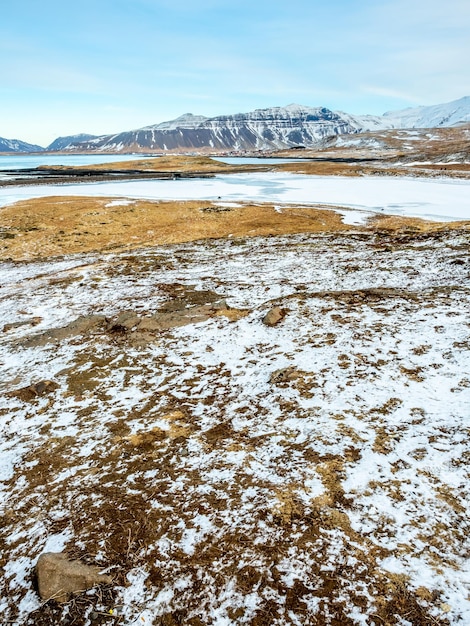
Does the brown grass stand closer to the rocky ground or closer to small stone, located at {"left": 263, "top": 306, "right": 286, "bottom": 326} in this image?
the rocky ground

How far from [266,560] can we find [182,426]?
4.08 meters

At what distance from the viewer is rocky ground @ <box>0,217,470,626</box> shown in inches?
200

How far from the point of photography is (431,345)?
36.2 feet

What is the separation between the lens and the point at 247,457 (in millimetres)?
7703

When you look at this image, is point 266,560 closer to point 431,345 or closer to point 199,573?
point 199,573

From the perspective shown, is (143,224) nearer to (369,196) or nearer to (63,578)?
(369,196)

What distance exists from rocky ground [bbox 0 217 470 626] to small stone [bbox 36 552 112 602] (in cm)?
10

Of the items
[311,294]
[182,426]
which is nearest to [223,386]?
[182,426]

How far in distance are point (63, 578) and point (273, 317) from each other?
408 inches

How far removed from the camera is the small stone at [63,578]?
5270 mm

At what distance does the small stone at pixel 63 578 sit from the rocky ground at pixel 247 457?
0.10m

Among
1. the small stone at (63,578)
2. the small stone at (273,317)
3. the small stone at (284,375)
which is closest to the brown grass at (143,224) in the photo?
the small stone at (273,317)

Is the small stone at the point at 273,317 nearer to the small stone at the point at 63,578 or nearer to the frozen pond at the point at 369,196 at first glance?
the small stone at the point at 63,578

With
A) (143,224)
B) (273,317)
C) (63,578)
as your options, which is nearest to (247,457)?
(63,578)
